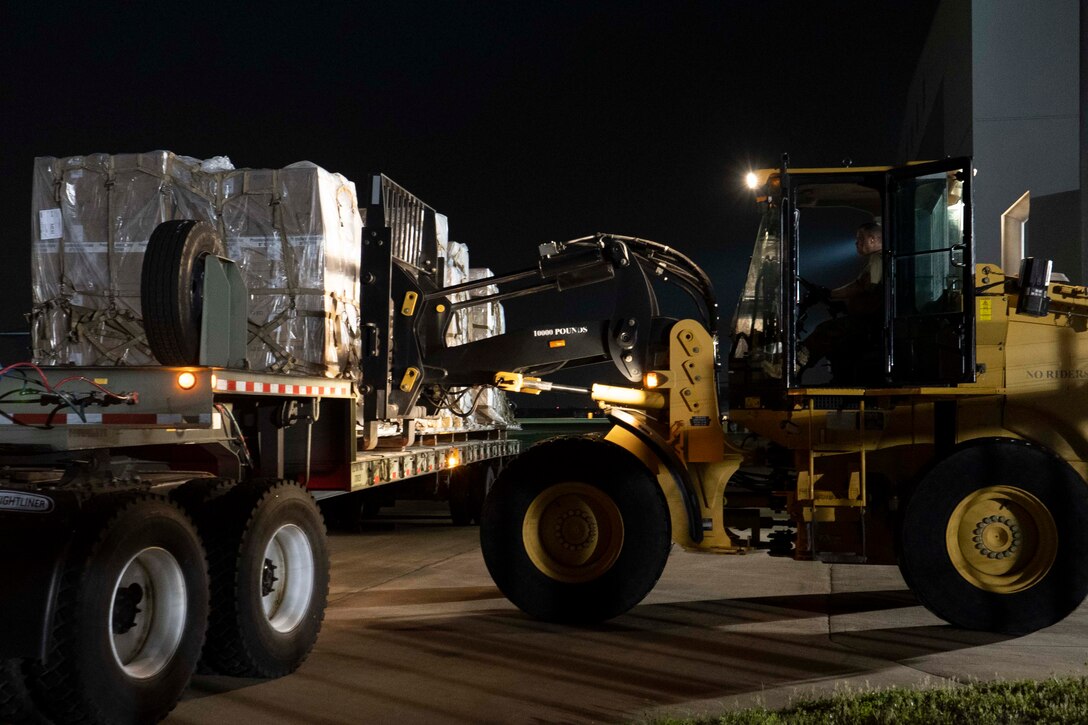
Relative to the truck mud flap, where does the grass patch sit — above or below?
below

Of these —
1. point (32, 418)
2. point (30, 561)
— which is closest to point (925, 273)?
point (32, 418)

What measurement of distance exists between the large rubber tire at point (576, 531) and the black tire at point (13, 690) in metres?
3.75

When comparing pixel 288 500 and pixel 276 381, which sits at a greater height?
pixel 276 381

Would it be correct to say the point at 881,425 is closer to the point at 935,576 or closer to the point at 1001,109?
the point at 935,576

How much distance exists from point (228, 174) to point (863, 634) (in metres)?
5.87

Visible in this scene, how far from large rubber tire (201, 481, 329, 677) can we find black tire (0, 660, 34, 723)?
1.34m

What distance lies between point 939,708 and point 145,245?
648 cm

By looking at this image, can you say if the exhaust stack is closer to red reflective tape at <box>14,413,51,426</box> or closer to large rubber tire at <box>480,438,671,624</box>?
large rubber tire at <box>480,438,671,624</box>

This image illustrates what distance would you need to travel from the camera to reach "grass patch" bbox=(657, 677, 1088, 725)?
5137 millimetres

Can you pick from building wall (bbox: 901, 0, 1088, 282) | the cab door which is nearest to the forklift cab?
the cab door

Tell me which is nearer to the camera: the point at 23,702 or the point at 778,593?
the point at 23,702

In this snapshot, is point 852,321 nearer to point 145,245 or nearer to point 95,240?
point 145,245

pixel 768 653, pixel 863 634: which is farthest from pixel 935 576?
pixel 768 653

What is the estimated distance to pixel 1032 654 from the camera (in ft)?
22.7
